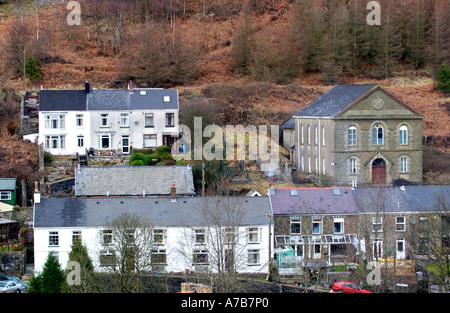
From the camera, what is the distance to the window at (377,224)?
34.2 m

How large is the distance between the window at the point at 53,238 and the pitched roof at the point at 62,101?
1758 cm

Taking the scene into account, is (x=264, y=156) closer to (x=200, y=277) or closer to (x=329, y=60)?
(x=200, y=277)

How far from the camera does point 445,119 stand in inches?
2293

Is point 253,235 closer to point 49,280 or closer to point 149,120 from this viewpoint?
point 49,280

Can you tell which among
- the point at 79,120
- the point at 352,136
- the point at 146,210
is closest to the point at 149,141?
the point at 79,120

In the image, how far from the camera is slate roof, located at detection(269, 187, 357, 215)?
35438 millimetres

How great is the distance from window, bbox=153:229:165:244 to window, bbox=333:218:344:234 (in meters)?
9.27

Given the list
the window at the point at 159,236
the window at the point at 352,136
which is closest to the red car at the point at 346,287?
the window at the point at 159,236

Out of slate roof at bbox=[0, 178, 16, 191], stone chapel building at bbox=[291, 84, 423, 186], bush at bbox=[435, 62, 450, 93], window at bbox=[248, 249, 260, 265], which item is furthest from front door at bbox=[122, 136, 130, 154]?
bush at bbox=[435, 62, 450, 93]

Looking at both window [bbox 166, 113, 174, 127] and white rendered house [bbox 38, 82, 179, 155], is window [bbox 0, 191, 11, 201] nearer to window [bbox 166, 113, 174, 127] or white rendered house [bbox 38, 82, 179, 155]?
white rendered house [bbox 38, 82, 179, 155]

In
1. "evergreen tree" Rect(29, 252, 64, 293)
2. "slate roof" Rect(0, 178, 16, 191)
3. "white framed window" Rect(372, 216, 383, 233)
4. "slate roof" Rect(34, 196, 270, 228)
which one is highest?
"slate roof" Rect(0, 178, 16, 191)

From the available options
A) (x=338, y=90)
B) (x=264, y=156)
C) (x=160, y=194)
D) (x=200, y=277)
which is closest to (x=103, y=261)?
(x=200, y=277)

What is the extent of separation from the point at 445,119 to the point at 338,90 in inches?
535
